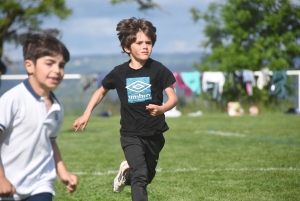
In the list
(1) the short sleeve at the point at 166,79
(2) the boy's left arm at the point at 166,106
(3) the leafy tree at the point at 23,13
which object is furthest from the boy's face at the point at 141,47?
(3) the leafy tree at the point at 23,13

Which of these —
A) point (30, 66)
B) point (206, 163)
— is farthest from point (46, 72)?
point (206, 163)

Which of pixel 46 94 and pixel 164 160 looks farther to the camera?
pixel 164 160

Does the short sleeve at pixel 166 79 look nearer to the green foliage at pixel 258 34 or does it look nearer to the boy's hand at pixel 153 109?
the boy's hand at pixel 153 109

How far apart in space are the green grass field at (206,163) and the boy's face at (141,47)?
4.80 ft

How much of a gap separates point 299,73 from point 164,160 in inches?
597

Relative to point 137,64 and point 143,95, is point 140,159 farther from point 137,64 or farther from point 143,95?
point 137,64

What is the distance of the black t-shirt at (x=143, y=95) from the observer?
5.84 meters

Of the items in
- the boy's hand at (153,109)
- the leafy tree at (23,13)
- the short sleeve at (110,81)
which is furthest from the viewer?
the leafy tree at (23,13)

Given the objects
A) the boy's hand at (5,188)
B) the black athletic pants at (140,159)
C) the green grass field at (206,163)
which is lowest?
the green grass field at (206,163)

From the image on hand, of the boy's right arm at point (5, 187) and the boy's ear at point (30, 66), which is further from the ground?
the boy's ear at point (30, 66)

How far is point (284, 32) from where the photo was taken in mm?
29000

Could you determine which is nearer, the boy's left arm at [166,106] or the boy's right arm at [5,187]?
the boy's right arm at [5,187]

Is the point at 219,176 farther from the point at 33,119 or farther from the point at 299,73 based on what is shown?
the point at 299,73

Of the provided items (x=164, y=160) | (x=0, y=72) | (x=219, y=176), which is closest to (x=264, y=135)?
(x=164, y=160)
